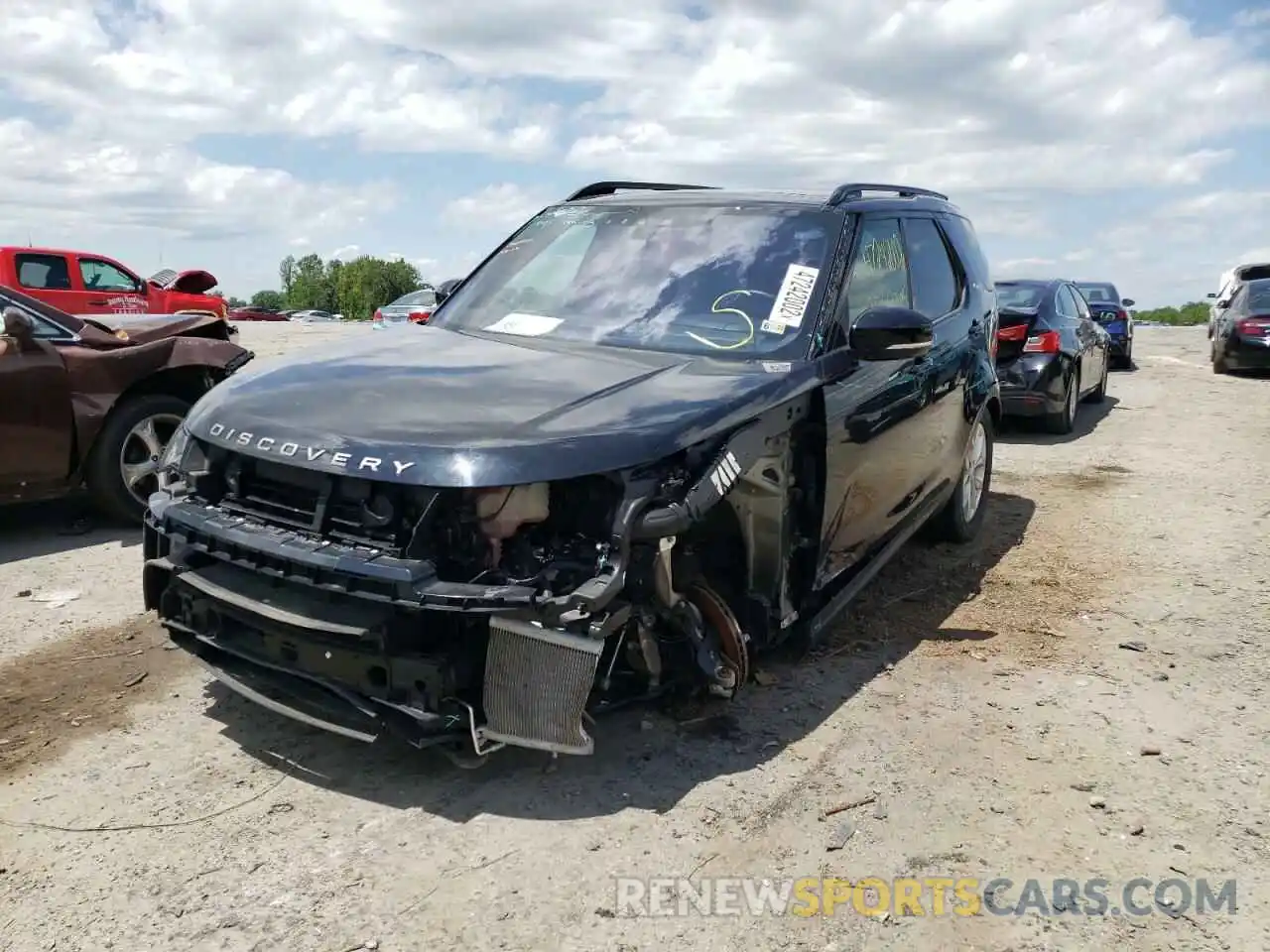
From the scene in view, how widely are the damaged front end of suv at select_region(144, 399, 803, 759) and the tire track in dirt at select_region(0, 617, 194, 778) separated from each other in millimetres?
664

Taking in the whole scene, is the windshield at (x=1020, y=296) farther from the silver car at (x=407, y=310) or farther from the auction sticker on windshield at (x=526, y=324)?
the silver car at (x=407, y=310)

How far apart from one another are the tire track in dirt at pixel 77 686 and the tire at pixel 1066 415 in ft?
27.9

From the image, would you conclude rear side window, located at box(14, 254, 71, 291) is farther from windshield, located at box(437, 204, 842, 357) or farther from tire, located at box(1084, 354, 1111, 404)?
tire, located at box(1084, 354, 1111, 404)

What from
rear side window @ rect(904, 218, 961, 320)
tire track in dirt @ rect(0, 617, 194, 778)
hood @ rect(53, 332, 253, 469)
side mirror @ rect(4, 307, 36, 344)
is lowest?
tire track in dirt @ rect(0, 617, 194, 778)

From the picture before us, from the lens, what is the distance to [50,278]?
1559 cm

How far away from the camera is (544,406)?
11.1 feet

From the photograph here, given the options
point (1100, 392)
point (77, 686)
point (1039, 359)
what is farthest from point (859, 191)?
point (1100, 392)

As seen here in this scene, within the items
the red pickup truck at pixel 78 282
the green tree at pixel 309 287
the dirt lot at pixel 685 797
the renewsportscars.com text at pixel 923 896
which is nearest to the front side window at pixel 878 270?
the dirt lot at pixel 685 797

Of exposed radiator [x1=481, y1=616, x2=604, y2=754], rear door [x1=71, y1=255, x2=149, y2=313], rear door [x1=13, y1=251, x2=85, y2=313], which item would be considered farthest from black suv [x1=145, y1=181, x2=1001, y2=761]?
rear door [x1=71, y1=255, x2=149, y2=313]

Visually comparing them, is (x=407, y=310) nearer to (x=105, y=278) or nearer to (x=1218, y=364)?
(x=105, y=278)

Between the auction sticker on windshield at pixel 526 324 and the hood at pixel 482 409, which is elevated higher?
the auction sticker on windshield at pixel 526 324

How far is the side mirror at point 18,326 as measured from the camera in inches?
230

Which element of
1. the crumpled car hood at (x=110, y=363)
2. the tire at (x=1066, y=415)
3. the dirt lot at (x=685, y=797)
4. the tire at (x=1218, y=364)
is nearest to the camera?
the dirt lot at (x=685, y=797)

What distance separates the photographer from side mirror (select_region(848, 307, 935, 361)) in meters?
4.05
